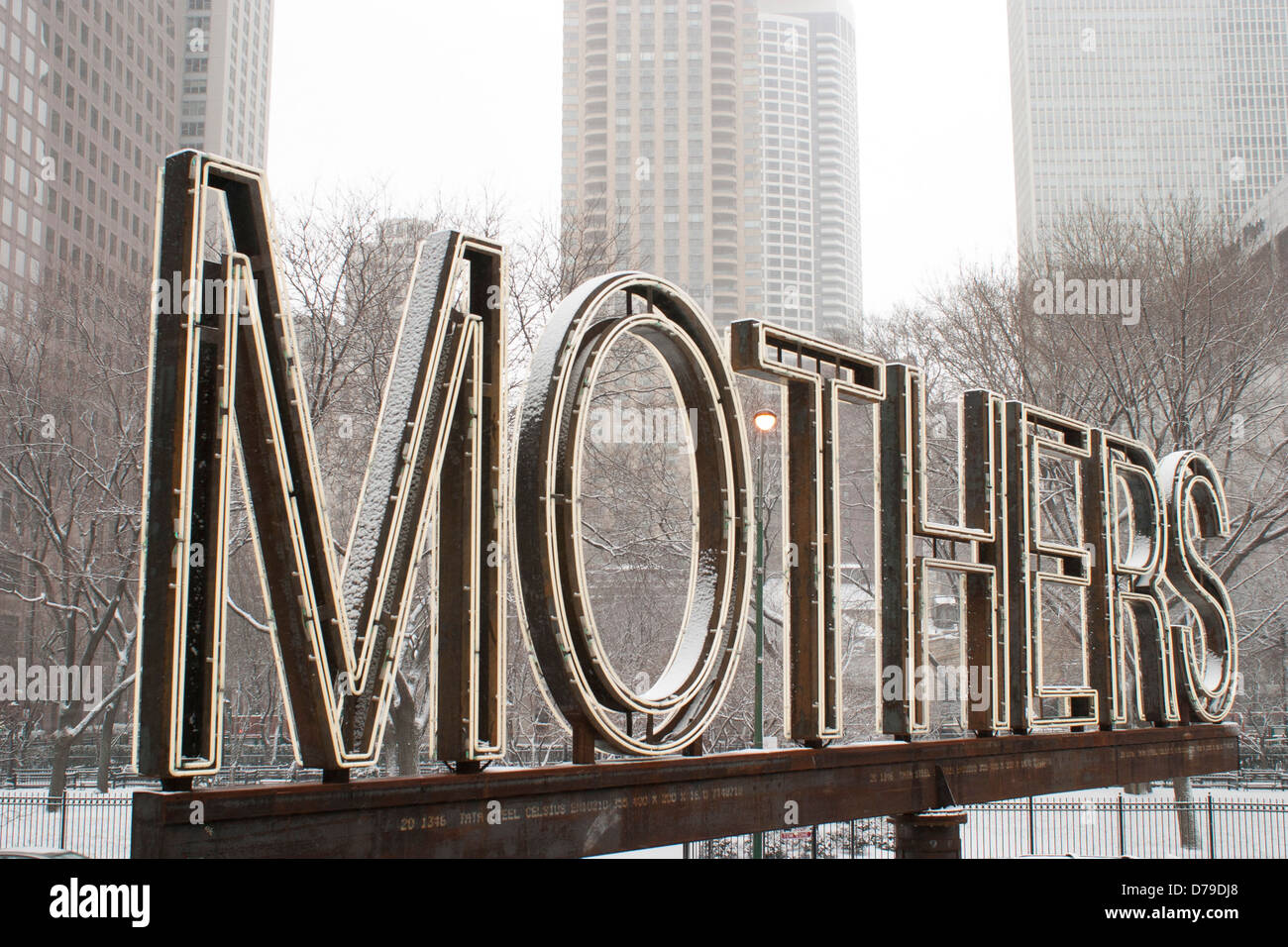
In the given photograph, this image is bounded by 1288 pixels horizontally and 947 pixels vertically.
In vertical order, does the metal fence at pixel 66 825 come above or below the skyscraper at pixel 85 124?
below

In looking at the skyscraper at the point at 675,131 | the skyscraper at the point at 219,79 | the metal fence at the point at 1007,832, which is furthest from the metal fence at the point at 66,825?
the skyscraper at the point at 219,79

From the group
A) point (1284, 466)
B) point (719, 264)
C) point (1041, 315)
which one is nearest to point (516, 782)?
point (1041, 315)

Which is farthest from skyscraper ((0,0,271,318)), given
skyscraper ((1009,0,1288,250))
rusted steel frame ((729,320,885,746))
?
skyscraper ((1009,0,1288,250))

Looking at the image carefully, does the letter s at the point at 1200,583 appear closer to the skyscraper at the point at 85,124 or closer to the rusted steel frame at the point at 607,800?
the rusted steel frame at the point at 607,800

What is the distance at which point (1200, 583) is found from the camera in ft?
48.4

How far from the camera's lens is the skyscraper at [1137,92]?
12925 cm

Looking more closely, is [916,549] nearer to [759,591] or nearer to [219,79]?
[759,591]

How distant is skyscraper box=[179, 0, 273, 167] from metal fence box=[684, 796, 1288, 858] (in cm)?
11516

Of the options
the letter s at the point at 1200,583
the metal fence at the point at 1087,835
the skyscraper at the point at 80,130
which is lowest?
the metal fence at the point at 1087,835

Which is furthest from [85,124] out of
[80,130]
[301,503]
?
[301,503]

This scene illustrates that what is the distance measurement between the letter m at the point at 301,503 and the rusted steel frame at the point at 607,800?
26cm

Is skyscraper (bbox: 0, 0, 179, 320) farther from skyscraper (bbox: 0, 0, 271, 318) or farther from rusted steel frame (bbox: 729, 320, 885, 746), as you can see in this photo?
rusted steel frame (bbox: 729, 320, 885, 746)
